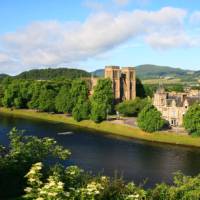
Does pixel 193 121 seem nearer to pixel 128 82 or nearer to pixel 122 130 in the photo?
pixel 122 130

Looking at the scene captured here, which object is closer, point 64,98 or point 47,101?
point 64,98

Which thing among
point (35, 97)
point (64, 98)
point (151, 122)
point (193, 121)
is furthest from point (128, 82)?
point (193, 121)

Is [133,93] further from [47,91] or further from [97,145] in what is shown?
[97,145]

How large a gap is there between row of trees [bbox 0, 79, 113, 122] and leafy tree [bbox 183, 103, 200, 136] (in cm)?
3128

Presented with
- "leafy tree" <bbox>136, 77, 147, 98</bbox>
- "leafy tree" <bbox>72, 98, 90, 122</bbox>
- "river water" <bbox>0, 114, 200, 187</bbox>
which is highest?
"leafy tree" <bbox>136, 77, 147, 98</bbox>

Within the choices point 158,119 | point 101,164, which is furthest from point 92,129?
point 101,164

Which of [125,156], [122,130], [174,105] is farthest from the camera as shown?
[174,105]

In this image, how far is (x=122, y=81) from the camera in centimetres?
15512

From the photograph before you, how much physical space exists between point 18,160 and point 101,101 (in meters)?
92.8

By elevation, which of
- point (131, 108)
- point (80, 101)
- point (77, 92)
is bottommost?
point (131, 108)

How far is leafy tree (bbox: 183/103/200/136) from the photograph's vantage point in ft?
299

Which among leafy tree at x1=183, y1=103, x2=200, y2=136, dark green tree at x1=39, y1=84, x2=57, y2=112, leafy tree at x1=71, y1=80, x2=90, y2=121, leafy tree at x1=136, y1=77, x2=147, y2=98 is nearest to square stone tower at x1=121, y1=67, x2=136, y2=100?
leafy tree at x1=136, y1=77, x2=147, y2=98

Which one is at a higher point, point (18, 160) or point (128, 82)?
point (128, 82)

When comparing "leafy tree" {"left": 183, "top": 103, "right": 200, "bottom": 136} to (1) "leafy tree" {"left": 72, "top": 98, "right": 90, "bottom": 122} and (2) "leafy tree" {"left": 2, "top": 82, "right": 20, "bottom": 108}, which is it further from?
(2) "leafy tree" {"left": 2, "top": 82, "right": 20, "bottom": 108}
